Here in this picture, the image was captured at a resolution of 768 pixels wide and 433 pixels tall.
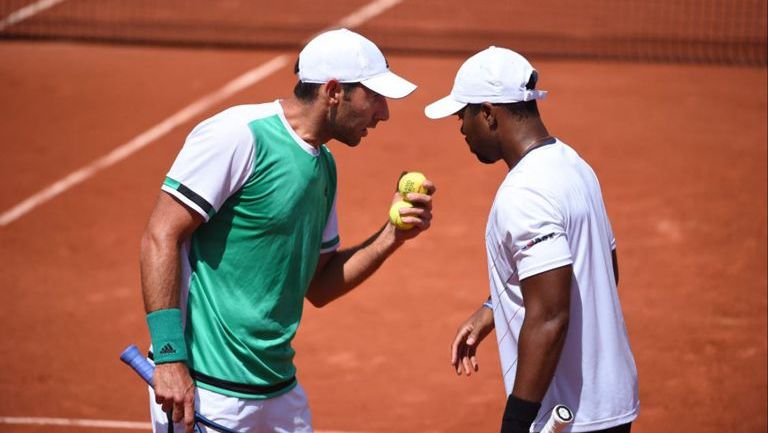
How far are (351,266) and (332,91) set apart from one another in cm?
97

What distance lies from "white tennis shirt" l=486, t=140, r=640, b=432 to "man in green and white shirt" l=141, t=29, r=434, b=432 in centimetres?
81

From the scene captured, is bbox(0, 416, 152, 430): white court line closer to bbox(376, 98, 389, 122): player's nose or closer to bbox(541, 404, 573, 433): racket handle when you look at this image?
bbox(376, 98, 389, 122): player's nose

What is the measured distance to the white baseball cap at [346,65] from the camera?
4871 mm

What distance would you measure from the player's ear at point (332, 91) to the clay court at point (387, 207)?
141 inches

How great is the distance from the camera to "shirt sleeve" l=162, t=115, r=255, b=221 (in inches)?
181

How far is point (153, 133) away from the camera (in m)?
13.8

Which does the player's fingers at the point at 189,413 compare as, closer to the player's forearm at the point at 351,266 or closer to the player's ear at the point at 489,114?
the player's forearm at the point at 351,266

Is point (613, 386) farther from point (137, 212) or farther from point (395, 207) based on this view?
point (137, 212)

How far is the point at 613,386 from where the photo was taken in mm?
4461

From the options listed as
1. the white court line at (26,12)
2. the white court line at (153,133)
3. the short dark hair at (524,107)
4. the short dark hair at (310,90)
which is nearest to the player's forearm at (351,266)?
the short dark hair at (310,90)

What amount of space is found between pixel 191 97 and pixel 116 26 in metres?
3.54

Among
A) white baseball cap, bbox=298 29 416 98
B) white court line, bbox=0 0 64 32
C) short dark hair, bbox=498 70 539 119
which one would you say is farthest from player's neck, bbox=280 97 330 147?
white court line, bbox=0 0 64 32

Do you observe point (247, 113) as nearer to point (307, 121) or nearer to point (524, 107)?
point (307, 121)

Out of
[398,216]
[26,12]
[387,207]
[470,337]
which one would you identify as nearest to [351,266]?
[398,216]
